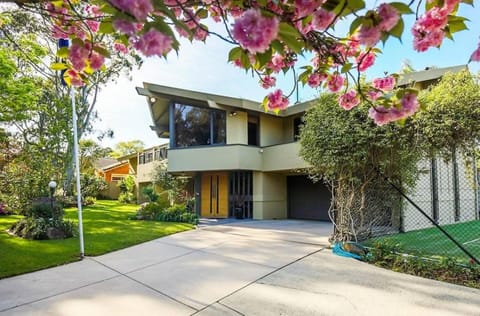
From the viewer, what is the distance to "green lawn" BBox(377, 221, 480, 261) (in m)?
5.95

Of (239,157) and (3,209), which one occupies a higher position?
(239,157)

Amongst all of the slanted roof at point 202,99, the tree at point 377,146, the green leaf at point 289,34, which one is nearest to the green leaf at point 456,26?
the green leaf at point 289,34

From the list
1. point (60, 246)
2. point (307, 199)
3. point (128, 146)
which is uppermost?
point (128, 146)

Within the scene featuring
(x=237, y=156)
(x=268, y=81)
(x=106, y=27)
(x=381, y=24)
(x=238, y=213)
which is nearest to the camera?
(x=381, y=24)

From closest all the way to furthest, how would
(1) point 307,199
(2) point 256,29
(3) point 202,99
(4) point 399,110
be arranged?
(2) point 256,29 → (4) point 399,110 → (3) point 202,99 → (1) point 307,199

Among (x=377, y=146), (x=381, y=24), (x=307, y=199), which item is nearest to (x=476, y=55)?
(x=381, y=24)

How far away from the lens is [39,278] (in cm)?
486

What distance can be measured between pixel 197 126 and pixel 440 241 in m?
10.0

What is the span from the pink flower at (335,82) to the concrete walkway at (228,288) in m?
2.58

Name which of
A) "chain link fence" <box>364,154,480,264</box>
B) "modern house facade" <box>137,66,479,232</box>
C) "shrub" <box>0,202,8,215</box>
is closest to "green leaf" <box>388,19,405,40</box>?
"chain link fence" <box>364,154,480,264</box>

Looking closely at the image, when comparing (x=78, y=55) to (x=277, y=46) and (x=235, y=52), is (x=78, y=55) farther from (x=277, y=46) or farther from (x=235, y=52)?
(x=277, y=46)

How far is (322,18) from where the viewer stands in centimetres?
168

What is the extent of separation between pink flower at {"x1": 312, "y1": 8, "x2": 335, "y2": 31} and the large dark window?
37.4 ft

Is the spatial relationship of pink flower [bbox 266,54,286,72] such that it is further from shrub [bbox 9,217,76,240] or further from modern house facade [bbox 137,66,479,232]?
modern house facade [bbox 137,66,479,232]
